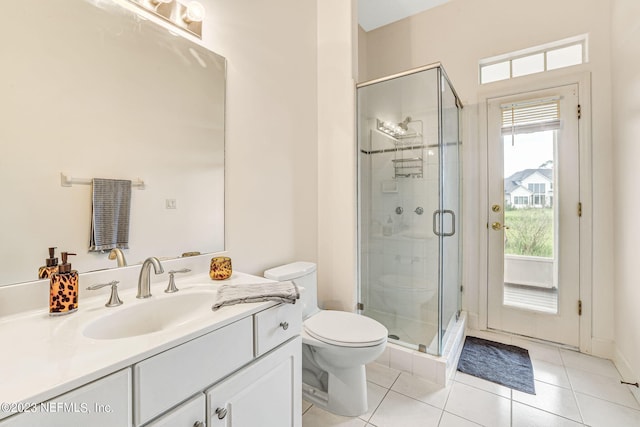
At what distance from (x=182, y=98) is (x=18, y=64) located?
543 mm

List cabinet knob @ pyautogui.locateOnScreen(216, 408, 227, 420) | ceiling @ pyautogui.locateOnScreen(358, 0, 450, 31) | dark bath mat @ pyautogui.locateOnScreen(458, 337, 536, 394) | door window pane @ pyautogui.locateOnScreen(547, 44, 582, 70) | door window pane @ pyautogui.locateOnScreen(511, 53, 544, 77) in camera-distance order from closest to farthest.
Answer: cabinet knob @ pyautogui.locateOnScreen(216, 408, 227, 420)
dark bath mat @ pyautogui.locateOnScreen(458, 337, 536, 394)
door window pane @ pyautogui.locateOnScreen(547, 44, 582, 70)
door window pane @ pyautogui.locateOnScreen(511, 53, 544, 77)
ceiling @ pyautogui.locateOnScreen(358, 0, 450, 31)

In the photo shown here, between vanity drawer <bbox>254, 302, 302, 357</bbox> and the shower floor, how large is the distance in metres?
1.21

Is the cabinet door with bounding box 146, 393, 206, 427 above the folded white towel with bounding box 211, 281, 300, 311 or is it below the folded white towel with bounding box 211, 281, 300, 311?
below

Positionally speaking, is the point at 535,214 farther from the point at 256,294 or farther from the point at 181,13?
the point at 181,13

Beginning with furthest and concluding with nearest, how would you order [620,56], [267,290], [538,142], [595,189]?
1. [538,142]
2. [595,189]
3. [620,56]
4. [267,290]

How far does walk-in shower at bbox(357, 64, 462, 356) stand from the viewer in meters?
2.03

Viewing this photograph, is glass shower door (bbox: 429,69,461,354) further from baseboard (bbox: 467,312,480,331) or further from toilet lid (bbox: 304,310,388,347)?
toilet lid (bbox: 304,310,388,347)

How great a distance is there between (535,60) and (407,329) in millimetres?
2479

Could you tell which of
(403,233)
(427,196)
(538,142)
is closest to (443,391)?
(403,233)

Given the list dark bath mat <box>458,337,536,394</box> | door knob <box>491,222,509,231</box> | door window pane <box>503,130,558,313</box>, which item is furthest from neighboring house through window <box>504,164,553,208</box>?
dark bath mat <box>458,337,536,394</box>

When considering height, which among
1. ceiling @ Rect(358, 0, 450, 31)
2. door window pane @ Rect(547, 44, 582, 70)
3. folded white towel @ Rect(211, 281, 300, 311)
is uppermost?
ceiling @ Rect(358, 0, 450, 31)

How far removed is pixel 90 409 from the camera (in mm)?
566

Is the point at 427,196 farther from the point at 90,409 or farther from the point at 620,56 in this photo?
the point at 90,409

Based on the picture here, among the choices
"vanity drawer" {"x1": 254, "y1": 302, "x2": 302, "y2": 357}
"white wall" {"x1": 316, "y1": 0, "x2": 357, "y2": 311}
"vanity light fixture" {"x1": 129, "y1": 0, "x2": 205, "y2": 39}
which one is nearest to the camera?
"vanity drawer" {"x1": 254, "y1": 302, "x2": 302, "y2": 357}
